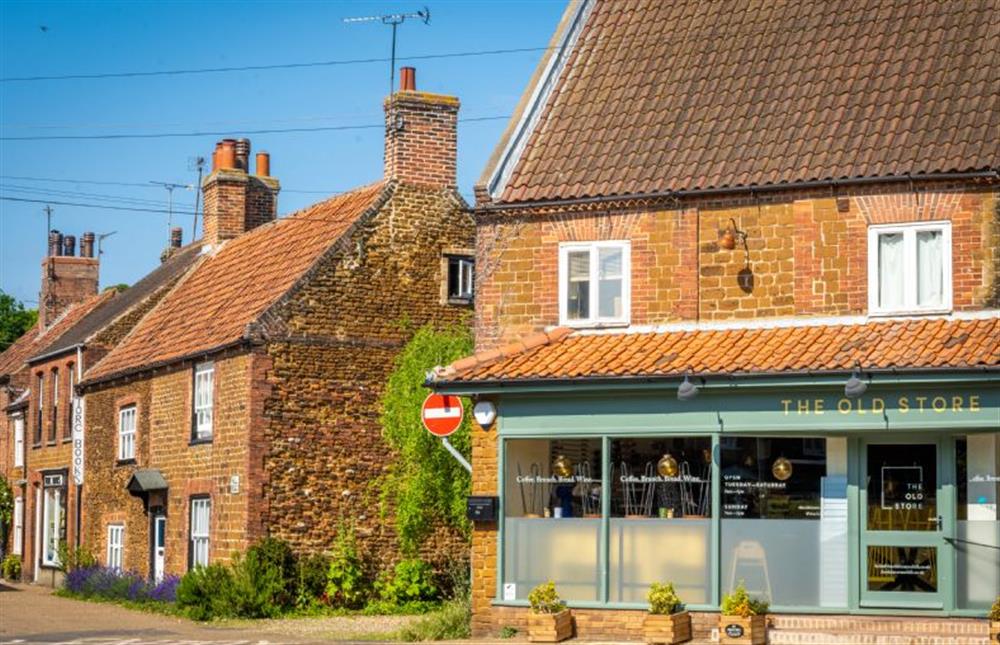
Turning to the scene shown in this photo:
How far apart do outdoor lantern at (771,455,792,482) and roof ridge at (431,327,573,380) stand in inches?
160

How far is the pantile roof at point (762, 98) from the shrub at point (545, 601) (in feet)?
20.3

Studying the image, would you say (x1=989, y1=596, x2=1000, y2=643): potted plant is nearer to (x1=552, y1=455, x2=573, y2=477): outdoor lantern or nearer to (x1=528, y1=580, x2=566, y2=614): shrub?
(x1=528, y1=580, x2=566, y2=614): shrub

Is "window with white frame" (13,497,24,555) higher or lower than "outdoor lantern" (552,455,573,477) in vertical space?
lower

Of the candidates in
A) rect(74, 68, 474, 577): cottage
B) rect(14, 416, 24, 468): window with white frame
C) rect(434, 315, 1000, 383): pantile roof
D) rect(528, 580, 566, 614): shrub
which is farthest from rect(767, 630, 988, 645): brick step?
rect(14, 416, 24, 468): window with white frame

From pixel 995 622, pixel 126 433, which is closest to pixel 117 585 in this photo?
pixel 126 433

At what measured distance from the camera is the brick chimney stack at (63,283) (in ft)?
181

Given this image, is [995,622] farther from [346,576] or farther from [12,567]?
[12,567]

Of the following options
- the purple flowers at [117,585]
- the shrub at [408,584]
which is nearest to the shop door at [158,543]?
the purple flowers at [117,585]

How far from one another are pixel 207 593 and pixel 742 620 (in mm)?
12273

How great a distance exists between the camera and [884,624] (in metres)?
23.0

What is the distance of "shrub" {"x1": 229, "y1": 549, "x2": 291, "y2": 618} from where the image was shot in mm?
31156

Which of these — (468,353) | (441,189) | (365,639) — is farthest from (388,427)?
(365,639)

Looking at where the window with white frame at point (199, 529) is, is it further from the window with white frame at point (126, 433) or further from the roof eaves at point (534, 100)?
the roof eaves at point (534, 100)

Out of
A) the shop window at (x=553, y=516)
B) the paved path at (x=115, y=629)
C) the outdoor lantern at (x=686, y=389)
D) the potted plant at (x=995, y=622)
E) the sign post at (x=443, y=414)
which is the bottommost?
the paved path at (x=115, y=629)
